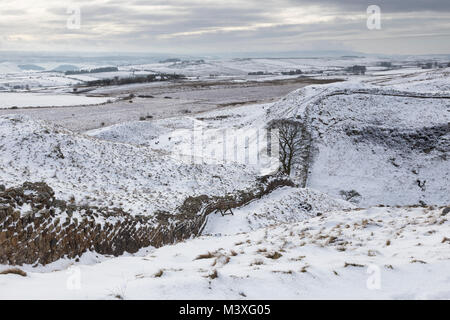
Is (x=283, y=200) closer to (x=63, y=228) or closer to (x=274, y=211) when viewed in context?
(x=274, y=211)

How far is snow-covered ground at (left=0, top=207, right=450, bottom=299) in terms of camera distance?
5.96 m

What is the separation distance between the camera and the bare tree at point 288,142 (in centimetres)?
3294

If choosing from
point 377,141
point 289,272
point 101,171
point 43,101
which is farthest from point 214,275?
point 43,101

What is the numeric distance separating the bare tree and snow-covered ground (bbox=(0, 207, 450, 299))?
21.7 metres

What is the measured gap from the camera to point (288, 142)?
34.6 metres

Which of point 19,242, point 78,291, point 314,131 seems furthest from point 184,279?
point 314,131

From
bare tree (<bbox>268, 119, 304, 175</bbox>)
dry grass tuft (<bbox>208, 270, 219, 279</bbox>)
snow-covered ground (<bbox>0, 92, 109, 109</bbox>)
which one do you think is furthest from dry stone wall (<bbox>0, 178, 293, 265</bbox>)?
snow-covered ground (<bbox>0, 92, 109, 109</bbox>)

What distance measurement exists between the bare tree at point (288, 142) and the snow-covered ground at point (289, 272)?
2170 centimetres

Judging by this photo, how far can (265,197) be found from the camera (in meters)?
24.3

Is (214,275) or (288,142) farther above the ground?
(288,142)

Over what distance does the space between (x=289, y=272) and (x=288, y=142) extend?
28.7m

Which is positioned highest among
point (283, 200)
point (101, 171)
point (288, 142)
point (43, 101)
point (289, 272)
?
point (43, 101)

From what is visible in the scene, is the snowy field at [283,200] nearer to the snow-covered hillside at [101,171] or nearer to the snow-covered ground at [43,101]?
the snow-covered hillside at [101,171]
